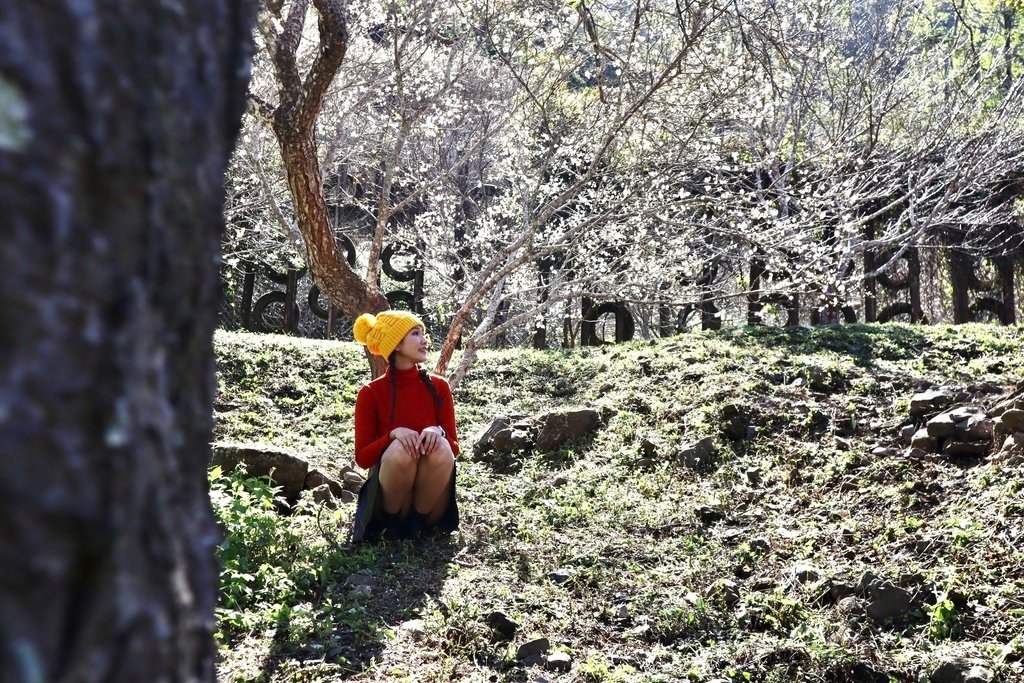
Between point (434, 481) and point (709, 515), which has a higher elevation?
point (434, 481)

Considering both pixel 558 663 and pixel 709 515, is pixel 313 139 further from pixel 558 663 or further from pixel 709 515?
pixel 558 663

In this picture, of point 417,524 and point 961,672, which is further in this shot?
point 417,524

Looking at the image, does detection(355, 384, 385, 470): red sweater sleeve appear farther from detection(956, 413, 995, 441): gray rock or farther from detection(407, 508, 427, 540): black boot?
detection(956, 413, 995, 441): gray rock

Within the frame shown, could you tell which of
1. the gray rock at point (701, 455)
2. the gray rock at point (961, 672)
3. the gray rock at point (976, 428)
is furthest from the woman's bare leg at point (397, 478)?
the gray rock at point (976, 428)

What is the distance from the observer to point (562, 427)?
8.02 metres

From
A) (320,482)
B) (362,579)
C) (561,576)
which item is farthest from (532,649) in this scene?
(320,482)

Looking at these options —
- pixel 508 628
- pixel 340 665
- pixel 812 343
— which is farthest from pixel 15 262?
pixel 812 343

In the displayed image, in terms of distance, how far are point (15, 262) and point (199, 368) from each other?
A: 25cm

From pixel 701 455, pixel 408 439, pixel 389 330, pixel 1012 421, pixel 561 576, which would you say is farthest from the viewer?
pixel 701 455

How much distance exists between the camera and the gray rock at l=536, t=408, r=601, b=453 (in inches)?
312

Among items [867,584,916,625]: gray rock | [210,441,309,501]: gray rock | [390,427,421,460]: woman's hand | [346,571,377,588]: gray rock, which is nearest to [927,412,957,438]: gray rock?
[867,584,916,625]: gray rock

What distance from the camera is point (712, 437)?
7.32 metres

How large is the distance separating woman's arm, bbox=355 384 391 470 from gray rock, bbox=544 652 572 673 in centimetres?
175

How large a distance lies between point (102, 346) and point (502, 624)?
12.4 ft
